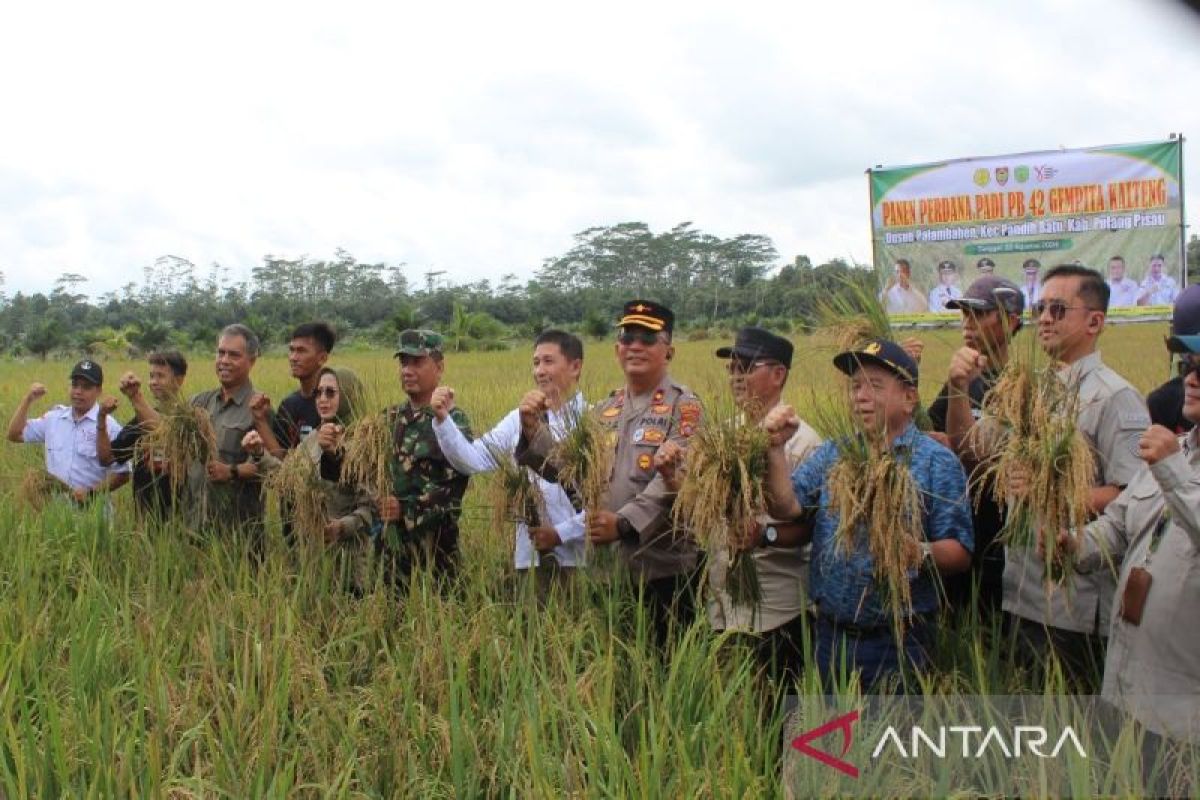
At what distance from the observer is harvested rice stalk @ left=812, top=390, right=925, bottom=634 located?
2.55m

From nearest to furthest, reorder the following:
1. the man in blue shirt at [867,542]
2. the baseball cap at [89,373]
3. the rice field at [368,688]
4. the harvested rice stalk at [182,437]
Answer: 1. the rice field at [368,688]
2. the man in blue shirt at [867,542]
3. the harvested rice stalk at [182,437]
4. the baseball cap at [89,373]

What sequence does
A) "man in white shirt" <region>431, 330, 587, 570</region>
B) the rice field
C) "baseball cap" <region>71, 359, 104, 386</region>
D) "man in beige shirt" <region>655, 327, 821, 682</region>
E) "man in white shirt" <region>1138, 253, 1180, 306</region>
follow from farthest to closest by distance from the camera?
"man in white shirt" <region>1138, 253, 1180, 306</region>
"baseball cap" <region>71, 359, 104, 386</region>
"man in white shirt" <region>431, 330, 587, 570</region>
"man in beige shirt" <region>655, 327, 821, 682</region>
the rice field

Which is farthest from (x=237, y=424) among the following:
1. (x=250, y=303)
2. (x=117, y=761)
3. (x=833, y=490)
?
(x=250, y=303)

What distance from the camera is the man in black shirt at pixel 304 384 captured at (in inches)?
183

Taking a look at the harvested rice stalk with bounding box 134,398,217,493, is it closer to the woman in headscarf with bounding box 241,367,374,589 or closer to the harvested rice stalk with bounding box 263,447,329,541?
the woman in headscarf with bounding box 241,367,374,589

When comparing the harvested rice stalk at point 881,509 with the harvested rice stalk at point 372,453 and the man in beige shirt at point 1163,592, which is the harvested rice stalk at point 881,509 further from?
the harvested rice stalk at point 372,453

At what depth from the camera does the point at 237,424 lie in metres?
4.70

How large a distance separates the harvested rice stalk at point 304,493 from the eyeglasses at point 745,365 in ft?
6.26

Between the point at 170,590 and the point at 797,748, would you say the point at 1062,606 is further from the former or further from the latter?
the point at 170,590

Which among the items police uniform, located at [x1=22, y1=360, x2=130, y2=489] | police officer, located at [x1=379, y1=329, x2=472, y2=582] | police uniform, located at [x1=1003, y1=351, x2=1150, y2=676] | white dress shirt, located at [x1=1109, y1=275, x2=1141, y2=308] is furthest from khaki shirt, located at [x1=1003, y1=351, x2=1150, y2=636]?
white dress shirt, located at [x1=1109, y1=275, x2=1141, y2=308]

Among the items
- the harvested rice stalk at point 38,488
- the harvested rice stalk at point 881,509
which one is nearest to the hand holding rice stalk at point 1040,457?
the harvested rice stalk at point 881,509

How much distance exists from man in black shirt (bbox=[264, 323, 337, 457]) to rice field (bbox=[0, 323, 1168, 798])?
0.73 meters

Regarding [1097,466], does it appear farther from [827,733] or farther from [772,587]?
[827,733]

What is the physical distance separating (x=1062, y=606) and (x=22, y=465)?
22.9ft
